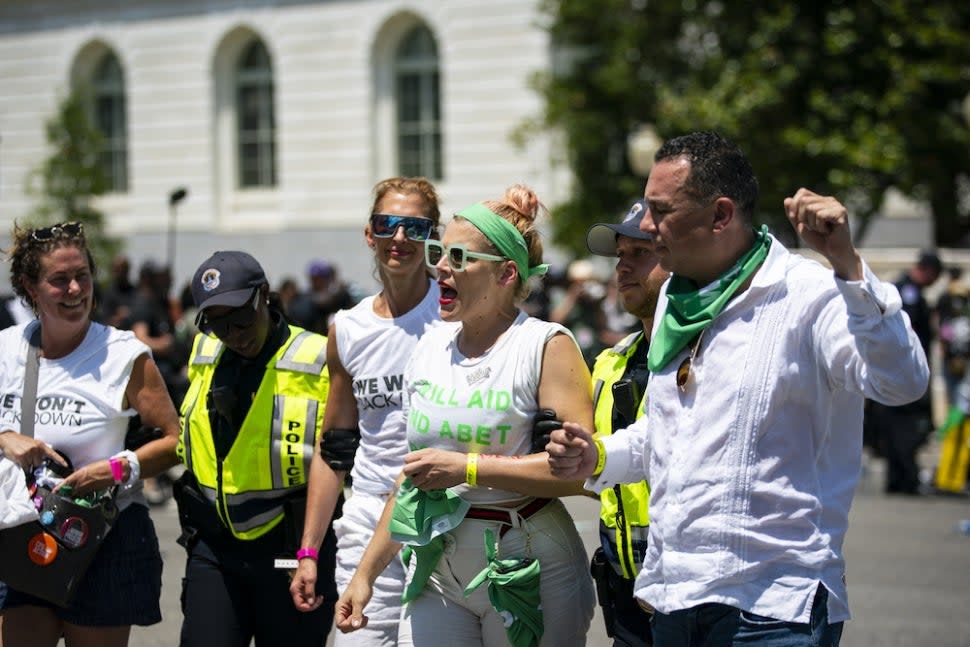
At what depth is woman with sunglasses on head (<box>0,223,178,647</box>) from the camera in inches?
190

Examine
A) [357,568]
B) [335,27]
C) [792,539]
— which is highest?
[335,27]

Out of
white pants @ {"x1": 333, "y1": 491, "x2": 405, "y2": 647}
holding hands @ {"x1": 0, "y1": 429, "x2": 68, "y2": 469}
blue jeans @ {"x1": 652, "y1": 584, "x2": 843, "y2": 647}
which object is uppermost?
holding hands @ {"x1": 0, "y1": 429, "x2": 68, "y2": 469}

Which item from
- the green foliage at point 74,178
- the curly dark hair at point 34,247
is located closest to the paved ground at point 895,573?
the curly dark hair at point 34,247

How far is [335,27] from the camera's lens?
1101 inches

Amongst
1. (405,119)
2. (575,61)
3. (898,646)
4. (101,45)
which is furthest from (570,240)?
(898,646)

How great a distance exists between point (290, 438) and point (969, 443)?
8714 mm

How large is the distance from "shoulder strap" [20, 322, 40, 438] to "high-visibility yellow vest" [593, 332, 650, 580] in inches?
77.9

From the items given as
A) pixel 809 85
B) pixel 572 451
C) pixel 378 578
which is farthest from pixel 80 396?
pixel 809 85

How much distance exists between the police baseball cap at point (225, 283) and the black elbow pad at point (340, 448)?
1.78 ft

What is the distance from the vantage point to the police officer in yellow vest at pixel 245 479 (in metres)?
4.84

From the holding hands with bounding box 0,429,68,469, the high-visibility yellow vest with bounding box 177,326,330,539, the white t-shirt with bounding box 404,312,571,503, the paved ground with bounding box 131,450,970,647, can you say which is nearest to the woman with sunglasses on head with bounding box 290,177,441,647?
the high-visibility yellow vest with bounding box 177,326,330,539

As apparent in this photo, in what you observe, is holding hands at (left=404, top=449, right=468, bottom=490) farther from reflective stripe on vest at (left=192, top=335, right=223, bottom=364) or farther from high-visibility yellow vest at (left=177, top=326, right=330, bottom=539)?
reflective stripe on vest at (left=192, top=335, right=223, bottom=364)

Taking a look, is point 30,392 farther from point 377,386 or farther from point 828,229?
point 828,229

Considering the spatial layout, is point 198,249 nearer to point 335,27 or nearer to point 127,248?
point 127,248
